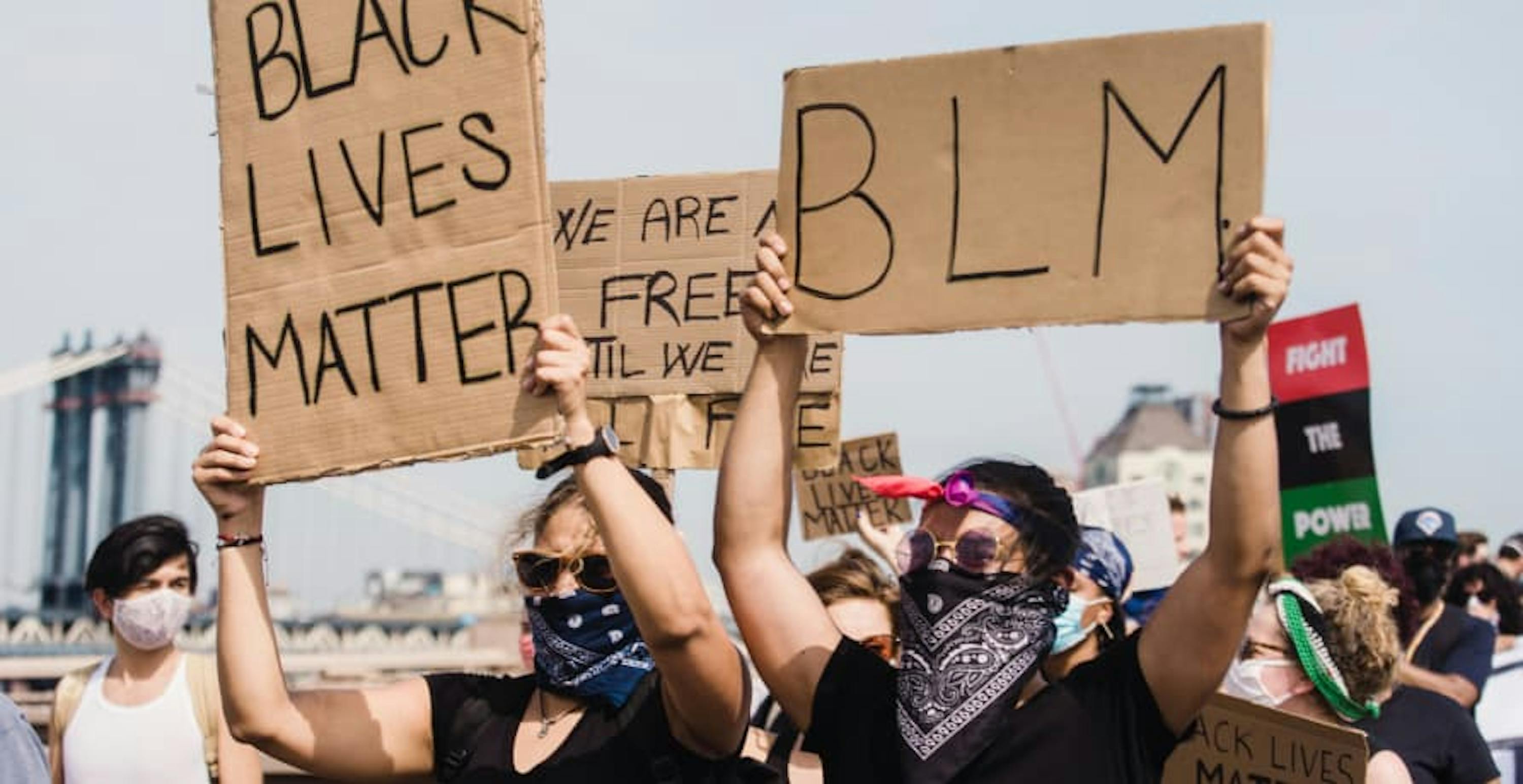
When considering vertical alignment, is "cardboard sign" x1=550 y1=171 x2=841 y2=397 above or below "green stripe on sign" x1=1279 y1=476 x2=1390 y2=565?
above

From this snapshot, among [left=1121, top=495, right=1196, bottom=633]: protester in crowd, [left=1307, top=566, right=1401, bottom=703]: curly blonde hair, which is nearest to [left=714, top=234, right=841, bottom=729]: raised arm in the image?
[left=1307, top=566, right=1401, bottom=703]: curly blonde hair

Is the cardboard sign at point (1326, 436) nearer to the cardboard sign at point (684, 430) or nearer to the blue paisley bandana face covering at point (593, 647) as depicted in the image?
the cardboard sign at point (684, 430)

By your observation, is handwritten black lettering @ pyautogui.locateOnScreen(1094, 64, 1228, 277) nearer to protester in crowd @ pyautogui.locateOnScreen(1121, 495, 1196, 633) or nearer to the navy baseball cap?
protester in crowd @ pyautogui.locateOnScreen(1121, 495, 1196, 633)

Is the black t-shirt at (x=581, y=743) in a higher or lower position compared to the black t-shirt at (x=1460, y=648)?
higher

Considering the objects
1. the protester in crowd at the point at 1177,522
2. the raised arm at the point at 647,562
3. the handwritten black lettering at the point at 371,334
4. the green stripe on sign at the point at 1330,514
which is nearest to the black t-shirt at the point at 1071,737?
the raised arm at the point at 647,562

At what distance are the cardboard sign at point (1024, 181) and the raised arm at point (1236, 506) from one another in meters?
0.05

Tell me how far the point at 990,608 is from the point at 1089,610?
0.68 m

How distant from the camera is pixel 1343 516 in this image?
8.46 metres

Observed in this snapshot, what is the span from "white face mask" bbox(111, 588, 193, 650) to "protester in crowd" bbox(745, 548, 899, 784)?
4.53ft

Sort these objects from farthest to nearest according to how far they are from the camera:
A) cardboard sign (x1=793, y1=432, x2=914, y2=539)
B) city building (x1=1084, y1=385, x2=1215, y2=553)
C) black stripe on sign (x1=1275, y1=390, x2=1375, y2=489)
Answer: city building (x1=1084, y1=385, x2=1215, y2=553) < cardboard sign (x1=793, y1=432, x2=914, y2=539) < black stripe on sign (x1=1275, y1=390, x2=1375, y2=489)

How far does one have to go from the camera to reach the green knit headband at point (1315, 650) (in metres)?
4.61

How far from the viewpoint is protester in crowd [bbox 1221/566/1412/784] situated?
4621 millimetres

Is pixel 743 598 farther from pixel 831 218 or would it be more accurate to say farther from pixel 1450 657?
pixel 1450 657

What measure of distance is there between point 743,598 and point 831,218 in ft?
2.00
